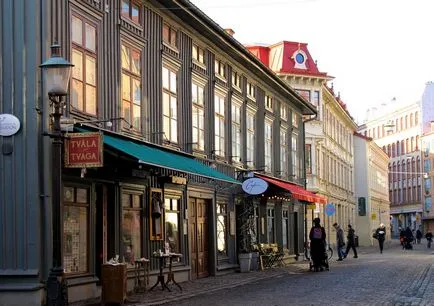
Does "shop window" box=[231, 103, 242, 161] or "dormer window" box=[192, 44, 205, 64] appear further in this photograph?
"shop window" box=[231, 103, 242, 161]

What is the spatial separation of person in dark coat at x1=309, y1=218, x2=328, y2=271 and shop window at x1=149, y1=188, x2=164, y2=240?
845 cm

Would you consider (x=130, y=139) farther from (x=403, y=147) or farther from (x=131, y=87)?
(x=403, y=147)

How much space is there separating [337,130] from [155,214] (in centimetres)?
4174

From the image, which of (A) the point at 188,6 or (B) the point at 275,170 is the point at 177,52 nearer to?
(A) the point at 188,6

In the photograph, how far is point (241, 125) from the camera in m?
28.1

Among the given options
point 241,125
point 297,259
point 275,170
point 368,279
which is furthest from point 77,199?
point 297,259

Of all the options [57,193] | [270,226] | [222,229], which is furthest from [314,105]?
[57,193]

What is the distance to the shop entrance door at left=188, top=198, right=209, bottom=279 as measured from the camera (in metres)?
22.8

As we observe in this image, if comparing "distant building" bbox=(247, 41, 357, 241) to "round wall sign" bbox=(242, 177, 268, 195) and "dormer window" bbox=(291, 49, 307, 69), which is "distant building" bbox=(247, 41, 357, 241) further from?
"round wall sign" bbox=(242, 177, 268, 195)

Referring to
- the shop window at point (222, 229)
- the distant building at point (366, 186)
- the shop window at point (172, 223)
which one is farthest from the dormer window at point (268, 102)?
the distant building at point (366, 186)

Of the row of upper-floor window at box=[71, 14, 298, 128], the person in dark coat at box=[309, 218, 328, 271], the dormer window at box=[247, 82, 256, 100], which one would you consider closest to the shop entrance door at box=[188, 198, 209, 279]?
the person in dark coat at box=[309, 218, 328, 271]

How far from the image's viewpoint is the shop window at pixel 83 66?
15.5 m

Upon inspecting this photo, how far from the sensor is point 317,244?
88.4 feet

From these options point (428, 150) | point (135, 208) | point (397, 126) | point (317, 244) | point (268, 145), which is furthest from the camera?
point (397, 126)
